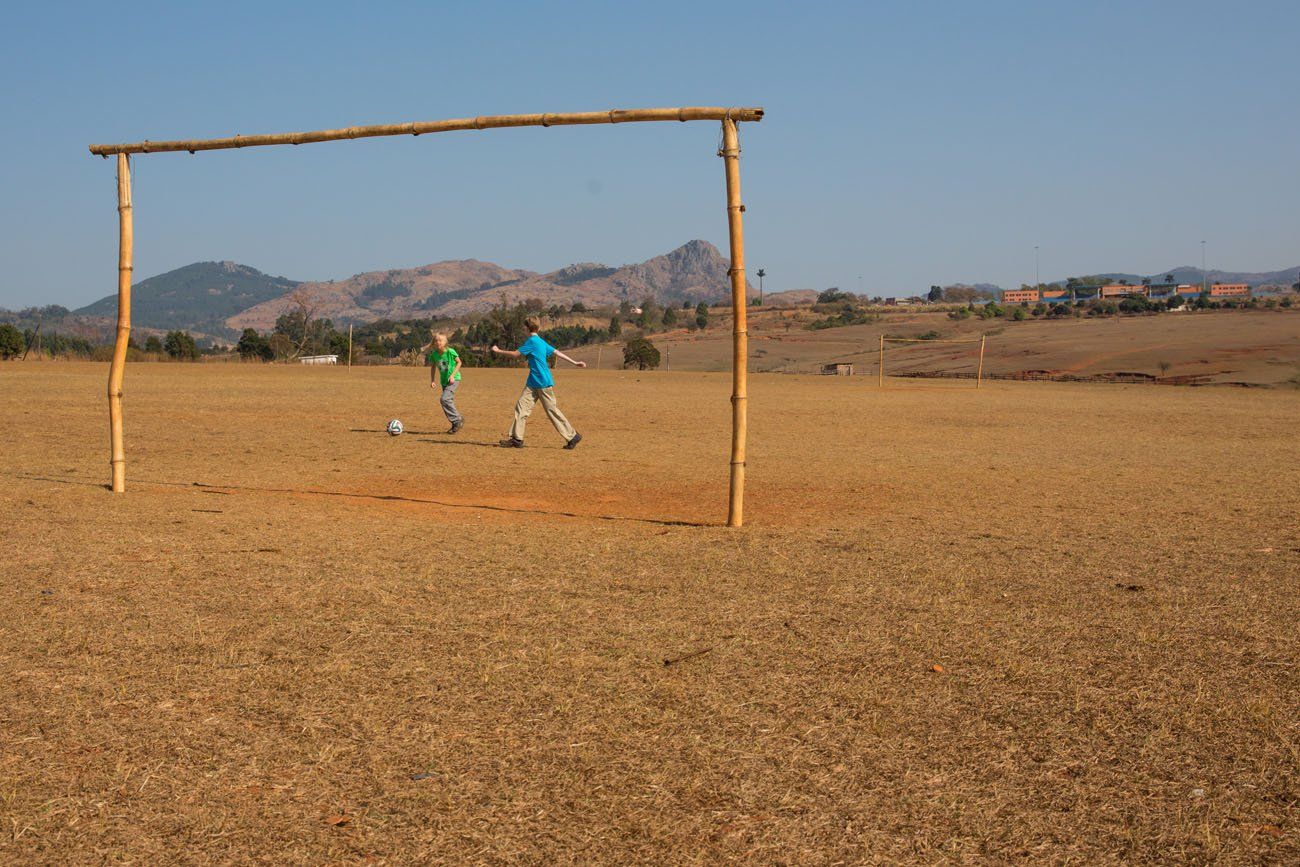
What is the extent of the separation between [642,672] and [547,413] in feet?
36.7

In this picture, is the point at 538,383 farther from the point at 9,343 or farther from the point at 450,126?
the point at 9,343

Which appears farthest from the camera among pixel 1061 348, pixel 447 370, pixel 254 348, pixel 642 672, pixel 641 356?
pixel 641 356

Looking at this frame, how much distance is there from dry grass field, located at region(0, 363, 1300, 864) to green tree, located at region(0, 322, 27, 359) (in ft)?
142

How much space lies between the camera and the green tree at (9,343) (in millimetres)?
50438

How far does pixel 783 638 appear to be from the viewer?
6508mm

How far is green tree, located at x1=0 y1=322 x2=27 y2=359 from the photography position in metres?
50.4

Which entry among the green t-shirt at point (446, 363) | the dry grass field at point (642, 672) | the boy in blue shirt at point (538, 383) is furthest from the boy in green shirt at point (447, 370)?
the dry grass field at point (642, 672)

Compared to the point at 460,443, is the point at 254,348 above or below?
above

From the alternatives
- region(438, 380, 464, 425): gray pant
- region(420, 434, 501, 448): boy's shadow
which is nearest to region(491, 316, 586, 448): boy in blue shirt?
region(420, 434, 501, 448): boy's shadow

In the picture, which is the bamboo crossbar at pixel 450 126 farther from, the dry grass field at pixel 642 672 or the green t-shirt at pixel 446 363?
the green t-shirt at pixel 446 363

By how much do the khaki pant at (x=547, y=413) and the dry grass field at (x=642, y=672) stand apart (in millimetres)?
3475

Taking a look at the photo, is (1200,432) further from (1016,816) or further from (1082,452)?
(1016,816)

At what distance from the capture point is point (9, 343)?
50719 mm

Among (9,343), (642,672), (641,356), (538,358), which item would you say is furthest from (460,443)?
(641,356)
